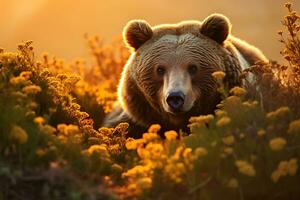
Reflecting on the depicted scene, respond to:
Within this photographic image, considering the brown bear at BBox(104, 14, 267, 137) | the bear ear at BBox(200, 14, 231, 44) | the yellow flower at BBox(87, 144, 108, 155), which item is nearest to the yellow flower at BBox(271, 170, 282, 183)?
the yellow flower at BBox(87, 144, 108, 155)

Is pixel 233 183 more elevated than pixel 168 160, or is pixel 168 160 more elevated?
pixel 168 160

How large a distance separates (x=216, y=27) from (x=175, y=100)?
1.11 metres

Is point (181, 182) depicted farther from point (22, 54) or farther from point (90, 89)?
point (90, 89)

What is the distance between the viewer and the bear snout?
6766 mm

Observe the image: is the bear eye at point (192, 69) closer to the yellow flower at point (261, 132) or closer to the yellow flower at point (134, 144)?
the yellow flower at point (134, 144)

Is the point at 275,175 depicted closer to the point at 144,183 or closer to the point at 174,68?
the point at 144,183

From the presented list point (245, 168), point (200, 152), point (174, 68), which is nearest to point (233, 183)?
point (245, 168)

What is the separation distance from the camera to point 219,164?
4.65m

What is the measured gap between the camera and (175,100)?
22.3 feet

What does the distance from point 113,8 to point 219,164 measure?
26173mm

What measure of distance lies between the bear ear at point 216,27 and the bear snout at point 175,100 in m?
1.05

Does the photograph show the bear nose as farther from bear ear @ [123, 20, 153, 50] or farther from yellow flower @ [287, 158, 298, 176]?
yellow flower @ [287, 158, 298, 176]

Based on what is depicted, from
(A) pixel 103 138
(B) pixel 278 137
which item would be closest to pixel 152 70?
(A) pixel 103 138

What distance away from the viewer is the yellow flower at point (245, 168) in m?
4.31
